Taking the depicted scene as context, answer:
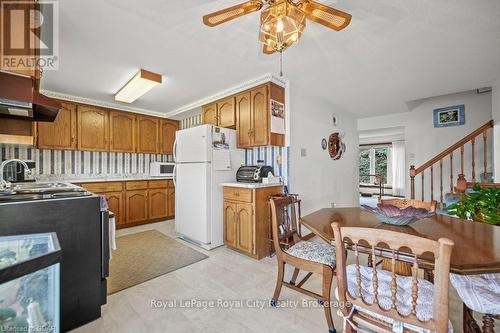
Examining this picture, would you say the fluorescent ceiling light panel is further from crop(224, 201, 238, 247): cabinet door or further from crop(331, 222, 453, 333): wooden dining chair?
crop(331, 222, 453, 333): wooden dining chair

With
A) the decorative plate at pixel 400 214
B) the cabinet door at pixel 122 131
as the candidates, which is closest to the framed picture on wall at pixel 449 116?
the decorative plate at pixel 400 214

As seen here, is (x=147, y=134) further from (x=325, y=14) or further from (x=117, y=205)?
(x=325, y=14)

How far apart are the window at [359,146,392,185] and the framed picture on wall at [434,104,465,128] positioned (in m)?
4.97

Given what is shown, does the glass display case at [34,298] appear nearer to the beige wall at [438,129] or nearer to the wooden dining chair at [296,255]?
the wooden dining chair at [296,255]

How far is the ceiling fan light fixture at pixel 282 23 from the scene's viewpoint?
50.7 inches

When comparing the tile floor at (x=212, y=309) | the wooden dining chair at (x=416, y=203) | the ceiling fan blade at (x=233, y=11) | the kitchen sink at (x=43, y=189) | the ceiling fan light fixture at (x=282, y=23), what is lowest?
the tile floor at (x=212, y=309)

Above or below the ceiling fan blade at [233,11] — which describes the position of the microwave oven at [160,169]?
below

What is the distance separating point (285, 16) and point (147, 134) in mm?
4133

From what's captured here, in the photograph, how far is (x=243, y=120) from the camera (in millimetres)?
3312

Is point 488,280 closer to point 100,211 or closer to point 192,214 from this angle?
point 100,211

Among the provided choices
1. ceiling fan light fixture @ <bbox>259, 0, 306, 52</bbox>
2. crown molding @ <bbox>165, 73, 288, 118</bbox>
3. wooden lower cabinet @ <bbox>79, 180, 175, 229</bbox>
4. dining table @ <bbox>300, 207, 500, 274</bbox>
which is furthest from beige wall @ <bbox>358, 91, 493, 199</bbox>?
wooden lower cabinet @ <bbox>79, 180, 175, 229</bbox>

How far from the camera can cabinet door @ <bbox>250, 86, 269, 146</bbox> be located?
3020 mm

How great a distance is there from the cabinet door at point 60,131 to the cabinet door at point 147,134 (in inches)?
41.7

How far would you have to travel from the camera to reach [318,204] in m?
3.87
